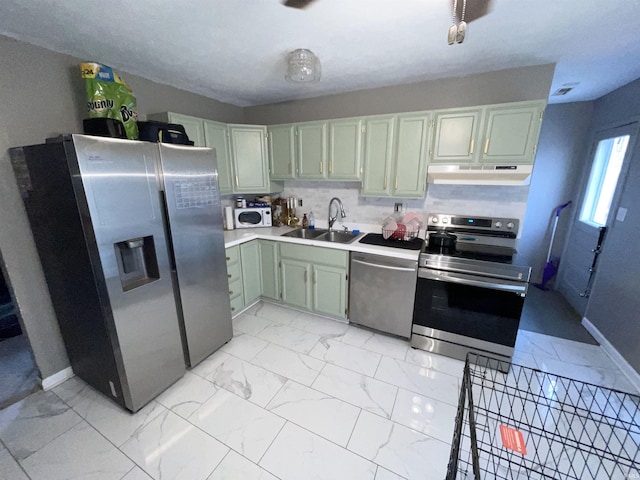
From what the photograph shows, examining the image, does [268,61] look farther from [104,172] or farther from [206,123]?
[104,172]

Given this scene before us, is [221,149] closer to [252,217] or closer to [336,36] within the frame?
[252,217]

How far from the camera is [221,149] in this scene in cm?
284

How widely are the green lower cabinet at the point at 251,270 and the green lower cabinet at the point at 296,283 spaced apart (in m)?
0.31

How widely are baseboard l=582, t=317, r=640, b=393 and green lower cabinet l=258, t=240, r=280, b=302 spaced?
10.1 ft

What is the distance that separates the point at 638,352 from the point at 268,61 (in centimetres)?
362

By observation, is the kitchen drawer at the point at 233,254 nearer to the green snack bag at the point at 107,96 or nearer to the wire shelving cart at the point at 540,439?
the green snack bag at the point at 107,96

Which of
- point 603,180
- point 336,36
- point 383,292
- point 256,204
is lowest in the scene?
point 383,292

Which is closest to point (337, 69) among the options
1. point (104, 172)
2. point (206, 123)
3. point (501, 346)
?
point (206, 123)

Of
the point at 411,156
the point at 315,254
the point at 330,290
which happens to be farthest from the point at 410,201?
the point at 330,290

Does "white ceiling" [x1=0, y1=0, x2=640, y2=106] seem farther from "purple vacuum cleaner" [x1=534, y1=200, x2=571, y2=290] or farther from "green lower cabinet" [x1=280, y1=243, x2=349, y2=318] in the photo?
"purple vacuum cleaner" [x1=534, y1=200, x2=571, y2=290]

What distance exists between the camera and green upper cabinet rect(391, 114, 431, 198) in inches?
94.3

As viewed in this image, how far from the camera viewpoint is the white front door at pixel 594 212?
271cm

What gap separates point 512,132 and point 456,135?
1.29 feet

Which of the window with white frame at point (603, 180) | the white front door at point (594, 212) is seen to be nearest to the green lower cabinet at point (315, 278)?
the white front door at point (594, 212)
